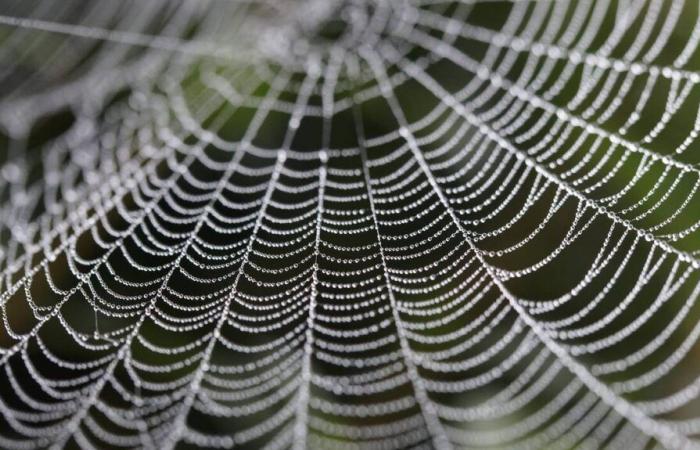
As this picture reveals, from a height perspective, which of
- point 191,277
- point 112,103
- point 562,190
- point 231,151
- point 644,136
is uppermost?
point 112,103

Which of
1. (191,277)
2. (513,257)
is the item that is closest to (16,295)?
(191,277)

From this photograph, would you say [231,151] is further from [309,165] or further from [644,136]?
[644,136]

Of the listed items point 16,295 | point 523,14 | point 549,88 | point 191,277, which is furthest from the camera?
point 523,14

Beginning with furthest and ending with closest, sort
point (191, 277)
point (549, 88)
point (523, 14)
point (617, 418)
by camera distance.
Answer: point (523, 14) → point (549, 88) → point (191, 277) → point (617, 418)

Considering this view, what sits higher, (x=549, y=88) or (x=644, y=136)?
(x=549, y=88)

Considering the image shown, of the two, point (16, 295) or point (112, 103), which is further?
point (112, 103)

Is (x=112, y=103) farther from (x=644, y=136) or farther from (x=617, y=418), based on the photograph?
(x=617, y=418)
